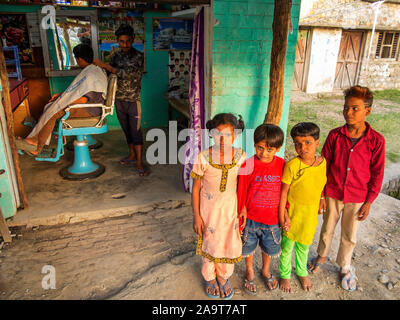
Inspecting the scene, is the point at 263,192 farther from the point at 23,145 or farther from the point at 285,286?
the point at 23,145

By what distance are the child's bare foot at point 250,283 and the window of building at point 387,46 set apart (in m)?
12.7

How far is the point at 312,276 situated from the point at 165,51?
4797mm

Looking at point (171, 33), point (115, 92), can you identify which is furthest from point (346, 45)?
point (115, 92)

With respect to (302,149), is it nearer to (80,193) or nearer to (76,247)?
(76,247)

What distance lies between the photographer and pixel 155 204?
3.71 meters

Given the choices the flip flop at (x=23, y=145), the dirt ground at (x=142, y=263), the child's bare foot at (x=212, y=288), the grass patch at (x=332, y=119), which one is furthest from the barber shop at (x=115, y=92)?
the grass patch at (x=332, y=119)

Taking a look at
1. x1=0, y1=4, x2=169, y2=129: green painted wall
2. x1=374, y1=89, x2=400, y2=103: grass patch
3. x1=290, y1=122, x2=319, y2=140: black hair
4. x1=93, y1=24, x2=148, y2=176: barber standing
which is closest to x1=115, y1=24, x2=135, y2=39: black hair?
x1=93, y1=24, x2=148, y2=176: barber standing

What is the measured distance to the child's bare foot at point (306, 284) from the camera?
8.22ft

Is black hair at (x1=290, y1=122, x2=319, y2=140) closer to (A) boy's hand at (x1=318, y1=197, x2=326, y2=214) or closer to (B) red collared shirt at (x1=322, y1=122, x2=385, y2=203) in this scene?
(B) red collared shirt at (x1=322, y1=122, x2=385, y2=203)

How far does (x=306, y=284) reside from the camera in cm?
252

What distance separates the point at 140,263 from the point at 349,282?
1741 mm

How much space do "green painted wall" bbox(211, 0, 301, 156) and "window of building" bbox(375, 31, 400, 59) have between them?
11.0 m

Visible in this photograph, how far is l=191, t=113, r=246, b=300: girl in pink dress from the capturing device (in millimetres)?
2143

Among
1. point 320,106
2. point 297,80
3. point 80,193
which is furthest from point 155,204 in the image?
point 297,80
